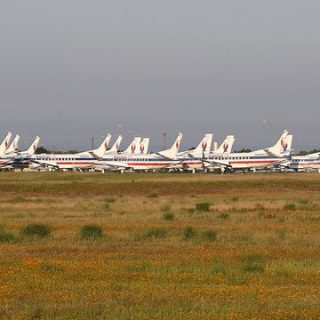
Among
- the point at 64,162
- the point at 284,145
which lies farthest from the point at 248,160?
the point at 64,162

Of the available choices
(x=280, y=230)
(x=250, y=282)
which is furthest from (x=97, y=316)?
(x=280, y=230)

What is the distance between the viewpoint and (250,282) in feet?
55.9

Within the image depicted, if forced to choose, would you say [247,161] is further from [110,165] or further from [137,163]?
[110,165]

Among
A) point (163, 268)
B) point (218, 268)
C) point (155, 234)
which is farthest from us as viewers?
point (155, 234)

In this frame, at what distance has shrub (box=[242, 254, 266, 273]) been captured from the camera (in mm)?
18661

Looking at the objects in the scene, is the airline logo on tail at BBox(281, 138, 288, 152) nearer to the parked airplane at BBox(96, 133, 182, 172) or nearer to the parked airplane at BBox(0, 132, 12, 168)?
the parked airplane at BBox(96, 133, 182, 172)

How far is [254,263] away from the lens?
19.5m

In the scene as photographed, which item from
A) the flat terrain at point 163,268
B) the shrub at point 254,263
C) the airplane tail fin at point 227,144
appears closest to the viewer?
the flat terrain at point 163,268

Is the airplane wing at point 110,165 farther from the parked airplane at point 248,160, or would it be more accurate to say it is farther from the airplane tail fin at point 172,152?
the parked airplane at point 248,160

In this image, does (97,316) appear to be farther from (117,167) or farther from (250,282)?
(117,167)

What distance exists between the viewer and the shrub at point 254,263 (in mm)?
18661

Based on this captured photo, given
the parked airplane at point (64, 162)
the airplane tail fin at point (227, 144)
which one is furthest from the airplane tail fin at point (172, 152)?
the airplane tail fin at point (227, 144)

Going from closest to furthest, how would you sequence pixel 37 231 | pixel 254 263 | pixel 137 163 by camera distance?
pixel 254 263 < pixel 37 231 < pixel 137 163

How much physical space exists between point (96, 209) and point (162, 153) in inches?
3979
